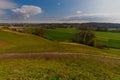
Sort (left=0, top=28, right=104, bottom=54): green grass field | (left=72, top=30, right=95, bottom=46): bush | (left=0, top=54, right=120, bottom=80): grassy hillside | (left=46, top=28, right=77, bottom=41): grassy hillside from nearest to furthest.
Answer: (left=0, top=54, right=120, bottom=80): grassy hillside → (left=0, top=28, right=104, bottom=54): green grass field → (left=72, top=30, right=95, bottom=46): bush → (left=46, top=28, right=77, bottom=41): grassy hillside

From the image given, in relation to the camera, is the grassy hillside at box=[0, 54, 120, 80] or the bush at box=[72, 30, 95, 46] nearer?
the grassy hillside at box=[0, 54, 120, 80]

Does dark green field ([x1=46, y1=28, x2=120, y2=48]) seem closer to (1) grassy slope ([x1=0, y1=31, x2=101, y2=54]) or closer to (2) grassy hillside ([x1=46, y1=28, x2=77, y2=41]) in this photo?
(2) grassy hillside ([x1=46, y1=28, x2=77, y2=41])

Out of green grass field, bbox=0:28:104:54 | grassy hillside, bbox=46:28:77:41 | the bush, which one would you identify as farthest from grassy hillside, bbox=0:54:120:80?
grassy hillside, bbox=46:28:77:41

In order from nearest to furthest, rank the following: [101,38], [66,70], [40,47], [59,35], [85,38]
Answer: [66,70] → [40,47] → [85,38] → [101,38] → [59,35]

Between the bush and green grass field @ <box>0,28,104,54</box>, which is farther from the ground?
green grass field @ <box>0,28,104,54</box>

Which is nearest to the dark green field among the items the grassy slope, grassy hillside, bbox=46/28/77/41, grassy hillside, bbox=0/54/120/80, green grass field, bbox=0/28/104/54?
grassy hillside, bbox=46/28/77/41

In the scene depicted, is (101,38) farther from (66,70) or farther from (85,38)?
(66,70)

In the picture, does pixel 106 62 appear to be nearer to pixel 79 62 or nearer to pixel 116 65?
pixel 116 65

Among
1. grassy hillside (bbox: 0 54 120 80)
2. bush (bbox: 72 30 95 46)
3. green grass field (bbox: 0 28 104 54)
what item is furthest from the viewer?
bush (bbox: 72 30 95 46)

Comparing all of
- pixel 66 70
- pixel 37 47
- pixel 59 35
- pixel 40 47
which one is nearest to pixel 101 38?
pixel 59 35

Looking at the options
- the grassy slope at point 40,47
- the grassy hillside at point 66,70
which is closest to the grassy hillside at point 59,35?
the grassy slope at point 40,47

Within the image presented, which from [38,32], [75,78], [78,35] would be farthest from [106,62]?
[38,32]
